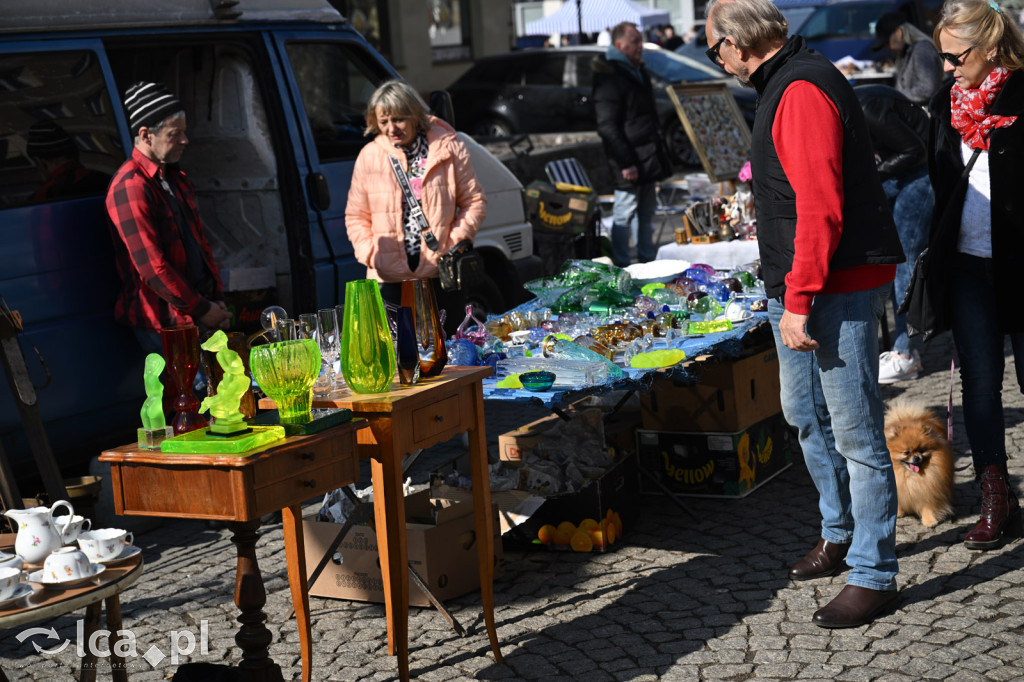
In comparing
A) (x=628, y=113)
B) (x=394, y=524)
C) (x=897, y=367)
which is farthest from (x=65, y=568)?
(x=628, y=113)

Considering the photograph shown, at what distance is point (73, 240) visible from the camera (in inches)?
217

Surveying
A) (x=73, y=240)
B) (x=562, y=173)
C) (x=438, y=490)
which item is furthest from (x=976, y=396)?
(x=562, y=173)

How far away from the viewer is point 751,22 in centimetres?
387

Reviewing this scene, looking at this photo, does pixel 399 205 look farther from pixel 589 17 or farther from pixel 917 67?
pixel 589 17

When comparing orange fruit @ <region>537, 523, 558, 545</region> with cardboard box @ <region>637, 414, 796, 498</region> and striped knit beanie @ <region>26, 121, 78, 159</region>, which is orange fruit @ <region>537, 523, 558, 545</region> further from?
striped knit beanie @ <region>26, 121, 78, 159</region>

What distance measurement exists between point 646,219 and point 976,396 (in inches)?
238

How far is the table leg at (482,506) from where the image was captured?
Answer: 3996mm

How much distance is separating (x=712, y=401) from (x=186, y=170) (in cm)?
335

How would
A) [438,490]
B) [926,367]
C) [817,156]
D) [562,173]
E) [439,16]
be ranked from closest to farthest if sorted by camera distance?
1. [817,156]
2. [438,490]
3. [926,367]
4. [562,173]
5. [439,16]

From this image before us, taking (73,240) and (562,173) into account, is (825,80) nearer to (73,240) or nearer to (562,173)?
(73,240)

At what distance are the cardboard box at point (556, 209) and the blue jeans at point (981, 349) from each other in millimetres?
5666

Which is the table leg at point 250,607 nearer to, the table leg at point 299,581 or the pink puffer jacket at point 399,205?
the table leg at point 299,581

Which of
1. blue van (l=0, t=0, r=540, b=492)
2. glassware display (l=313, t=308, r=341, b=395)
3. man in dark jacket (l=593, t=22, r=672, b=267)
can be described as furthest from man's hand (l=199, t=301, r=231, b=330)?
man in dark jacket (l=593, t=22, r=672, b=267)

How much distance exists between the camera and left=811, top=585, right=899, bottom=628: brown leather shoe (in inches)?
157
